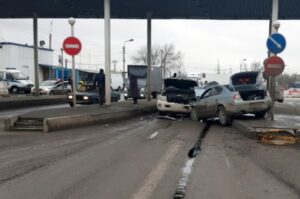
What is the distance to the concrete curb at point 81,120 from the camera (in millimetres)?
15055

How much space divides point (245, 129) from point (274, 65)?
89.0 inches

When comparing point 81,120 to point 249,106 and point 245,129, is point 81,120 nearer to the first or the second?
point 245,129

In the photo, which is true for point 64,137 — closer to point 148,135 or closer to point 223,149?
point 148,135

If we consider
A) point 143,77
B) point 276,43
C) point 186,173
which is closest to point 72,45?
point 276,43

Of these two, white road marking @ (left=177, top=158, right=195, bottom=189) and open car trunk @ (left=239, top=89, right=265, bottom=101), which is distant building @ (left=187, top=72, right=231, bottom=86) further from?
white road marking @ (left=177, top=158, right=195, bottom=189)

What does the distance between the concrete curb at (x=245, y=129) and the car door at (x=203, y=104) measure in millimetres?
2511

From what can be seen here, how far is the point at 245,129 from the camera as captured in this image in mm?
14453

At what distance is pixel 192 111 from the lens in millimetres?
20656

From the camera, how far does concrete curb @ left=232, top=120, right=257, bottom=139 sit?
1361cm

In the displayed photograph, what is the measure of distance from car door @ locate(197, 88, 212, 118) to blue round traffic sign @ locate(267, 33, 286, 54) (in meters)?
4.60

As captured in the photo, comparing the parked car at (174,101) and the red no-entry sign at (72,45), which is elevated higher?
the red no-entry sign at (72,45)

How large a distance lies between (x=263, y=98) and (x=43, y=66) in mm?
55439

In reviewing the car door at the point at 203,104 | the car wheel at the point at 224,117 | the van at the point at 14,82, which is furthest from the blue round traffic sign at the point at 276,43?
the van at the point at 14,82
